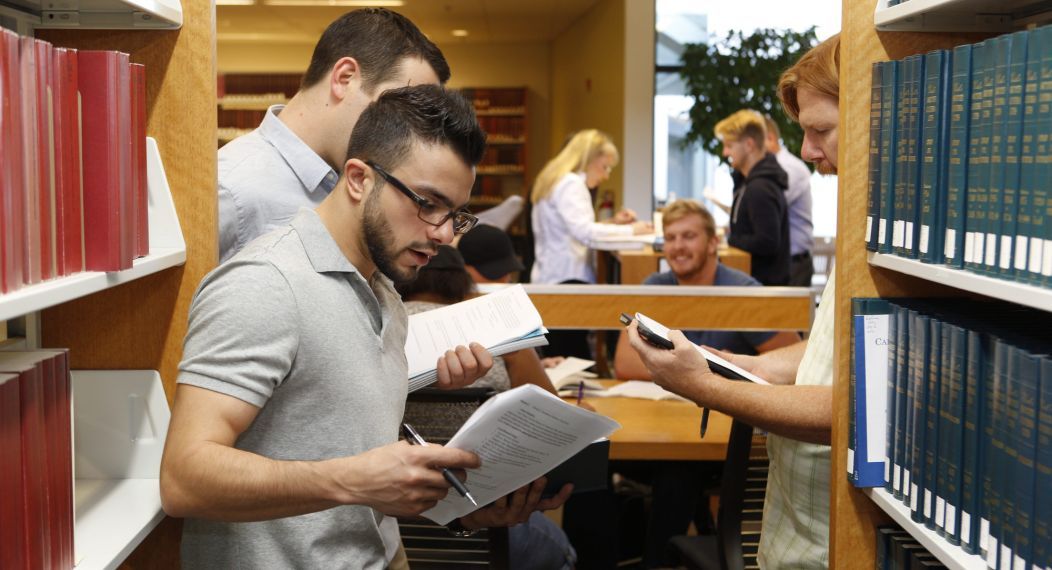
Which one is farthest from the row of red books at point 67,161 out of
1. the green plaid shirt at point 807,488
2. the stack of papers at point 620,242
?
the stack of papers at point 620,242

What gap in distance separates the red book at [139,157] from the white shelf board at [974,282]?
1.08 meters

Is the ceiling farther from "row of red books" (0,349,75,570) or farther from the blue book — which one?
"row of red books" (0,349,75,570)

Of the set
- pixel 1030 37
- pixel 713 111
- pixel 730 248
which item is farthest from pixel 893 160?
pixel 713 111

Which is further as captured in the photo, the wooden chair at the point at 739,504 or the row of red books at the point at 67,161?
the wooden chair at the point at 739,504

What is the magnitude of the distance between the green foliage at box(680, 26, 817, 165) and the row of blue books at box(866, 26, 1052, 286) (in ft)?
23.5

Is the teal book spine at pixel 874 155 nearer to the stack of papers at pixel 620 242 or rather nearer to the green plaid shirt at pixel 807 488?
the green plaid shirt at pixel 807 488

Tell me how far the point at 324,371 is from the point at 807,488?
93cm

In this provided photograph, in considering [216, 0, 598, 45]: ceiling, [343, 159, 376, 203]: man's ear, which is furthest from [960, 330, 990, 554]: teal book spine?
[216, 0, 598, 45]: ceiling

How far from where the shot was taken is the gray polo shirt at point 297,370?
1.28 metres

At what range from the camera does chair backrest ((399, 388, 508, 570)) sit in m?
2.29

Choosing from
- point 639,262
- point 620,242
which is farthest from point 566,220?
point 639,262

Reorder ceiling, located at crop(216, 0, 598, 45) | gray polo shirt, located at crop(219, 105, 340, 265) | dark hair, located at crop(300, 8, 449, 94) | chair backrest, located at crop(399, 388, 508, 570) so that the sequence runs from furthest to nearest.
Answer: ceiling, located at crop(216, 0, 598, 45)
chair backrest, located at crop(399, 388, 508, 570)
dark hair, located at crop(300, 8, 449, 94)
gray polo shirt, located at crop(219, 105, 340, 265)

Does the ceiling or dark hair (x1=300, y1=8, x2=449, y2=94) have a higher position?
the ceiling

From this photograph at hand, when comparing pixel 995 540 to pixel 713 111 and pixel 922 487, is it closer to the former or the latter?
pixel 922 487
